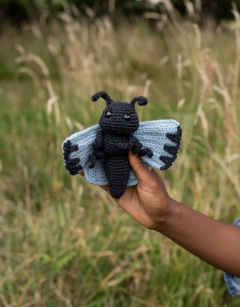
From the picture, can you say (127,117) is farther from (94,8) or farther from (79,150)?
(94,8)

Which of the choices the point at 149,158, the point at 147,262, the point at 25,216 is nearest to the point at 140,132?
the point at 149,158

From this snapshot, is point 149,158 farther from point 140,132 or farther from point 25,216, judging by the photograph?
point 25,216

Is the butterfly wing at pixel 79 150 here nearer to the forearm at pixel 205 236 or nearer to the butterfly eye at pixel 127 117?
the butterfly eye at pixel 127 117

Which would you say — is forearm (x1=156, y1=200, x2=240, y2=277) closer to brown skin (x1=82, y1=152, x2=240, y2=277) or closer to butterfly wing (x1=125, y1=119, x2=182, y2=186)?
brown skin (x1=82, y1=152, x2=240, y2=277)

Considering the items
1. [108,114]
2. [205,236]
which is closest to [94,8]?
[205,236]

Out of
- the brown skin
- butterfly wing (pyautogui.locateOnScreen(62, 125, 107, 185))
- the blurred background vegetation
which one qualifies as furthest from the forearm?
the blurred background vegetation

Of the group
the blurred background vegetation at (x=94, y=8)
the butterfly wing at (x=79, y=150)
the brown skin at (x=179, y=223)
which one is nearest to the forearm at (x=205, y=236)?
the brown skin at (x=179, y=223)
